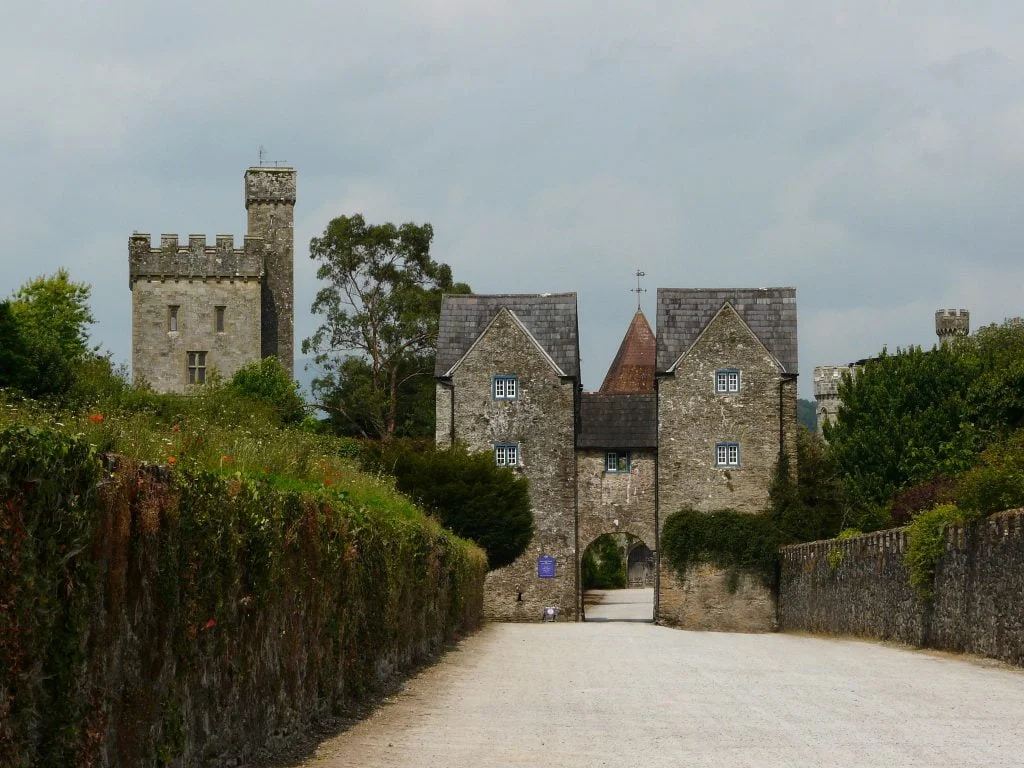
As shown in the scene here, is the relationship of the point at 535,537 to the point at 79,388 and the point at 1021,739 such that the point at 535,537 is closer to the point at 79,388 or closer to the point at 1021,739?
the point at 79,388

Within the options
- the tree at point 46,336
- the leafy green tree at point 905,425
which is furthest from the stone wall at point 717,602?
the tree at point 46,336

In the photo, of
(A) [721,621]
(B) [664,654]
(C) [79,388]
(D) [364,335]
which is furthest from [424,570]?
(D) [364,335]

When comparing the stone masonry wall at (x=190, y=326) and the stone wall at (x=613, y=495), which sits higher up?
the stone masonry wall at (x=190, y=326)

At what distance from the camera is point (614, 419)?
58.2 meters

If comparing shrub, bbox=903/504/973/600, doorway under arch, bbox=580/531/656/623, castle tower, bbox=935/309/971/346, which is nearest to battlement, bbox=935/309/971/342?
castle tower, bbox=935/309/971/346

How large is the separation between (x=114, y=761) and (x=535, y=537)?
48.0 m

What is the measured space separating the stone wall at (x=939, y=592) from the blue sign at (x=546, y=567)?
14.3m

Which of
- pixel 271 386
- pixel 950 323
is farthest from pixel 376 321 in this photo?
pixel 950 323

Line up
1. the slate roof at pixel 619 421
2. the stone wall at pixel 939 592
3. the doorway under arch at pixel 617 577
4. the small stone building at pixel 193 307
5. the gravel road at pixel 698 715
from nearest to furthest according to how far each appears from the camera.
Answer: the gravel road at pixel 698 715
the stone wall at pixel 939 592
the slate roof at pixel 619 421
the doorway under arch at pixel 617 577
the small stone building at pixel 193 307

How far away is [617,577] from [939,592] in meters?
69.4

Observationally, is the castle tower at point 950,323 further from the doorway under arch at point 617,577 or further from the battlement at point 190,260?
the battlement at point 190,260

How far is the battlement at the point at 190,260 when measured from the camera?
82.1m

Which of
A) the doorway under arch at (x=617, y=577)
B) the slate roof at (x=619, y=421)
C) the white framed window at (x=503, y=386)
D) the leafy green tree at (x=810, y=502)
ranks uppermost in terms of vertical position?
the white framed window at (x=503, y=386)

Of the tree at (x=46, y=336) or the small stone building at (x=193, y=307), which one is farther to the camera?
the small stone building at (x=193, y=307)
